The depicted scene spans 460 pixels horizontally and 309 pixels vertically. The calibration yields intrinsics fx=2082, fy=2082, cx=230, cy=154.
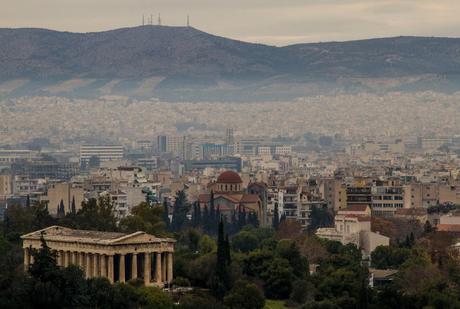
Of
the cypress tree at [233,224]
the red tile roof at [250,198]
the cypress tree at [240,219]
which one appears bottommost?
the cypress tree at [233,224]

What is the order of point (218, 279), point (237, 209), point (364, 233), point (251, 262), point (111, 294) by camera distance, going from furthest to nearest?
1. point (237, 209)
2. point (364, 233)
3. point (251, 262)
4. point (218, 279)
5. point (111, 294)

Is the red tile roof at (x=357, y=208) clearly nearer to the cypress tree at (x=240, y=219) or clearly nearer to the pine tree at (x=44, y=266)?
the cypress tree at (x=240, y=219)

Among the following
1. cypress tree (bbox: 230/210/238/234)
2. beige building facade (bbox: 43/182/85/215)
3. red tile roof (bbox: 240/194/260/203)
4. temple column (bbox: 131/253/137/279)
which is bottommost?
cypress tree (bbox: 230/210/238/234)

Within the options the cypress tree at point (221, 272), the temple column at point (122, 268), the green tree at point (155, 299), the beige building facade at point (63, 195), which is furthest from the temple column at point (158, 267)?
the beige building facade at point (63, 195)

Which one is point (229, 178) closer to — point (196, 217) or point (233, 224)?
point (233, 224)

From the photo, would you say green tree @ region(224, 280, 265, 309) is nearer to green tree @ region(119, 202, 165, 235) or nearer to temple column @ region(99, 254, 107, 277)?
temple column @ region(99, 254, 107, 277)

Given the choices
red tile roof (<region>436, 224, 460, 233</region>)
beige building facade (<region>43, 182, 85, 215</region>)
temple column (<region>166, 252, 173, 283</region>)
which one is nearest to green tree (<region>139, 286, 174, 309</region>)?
temple column (<region>166, 252, 173, 283</region>)

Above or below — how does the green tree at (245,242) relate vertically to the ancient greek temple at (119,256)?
below

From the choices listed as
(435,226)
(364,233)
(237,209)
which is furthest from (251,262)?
(237,209)

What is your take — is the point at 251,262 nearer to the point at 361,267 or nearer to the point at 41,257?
the point at 361,267
